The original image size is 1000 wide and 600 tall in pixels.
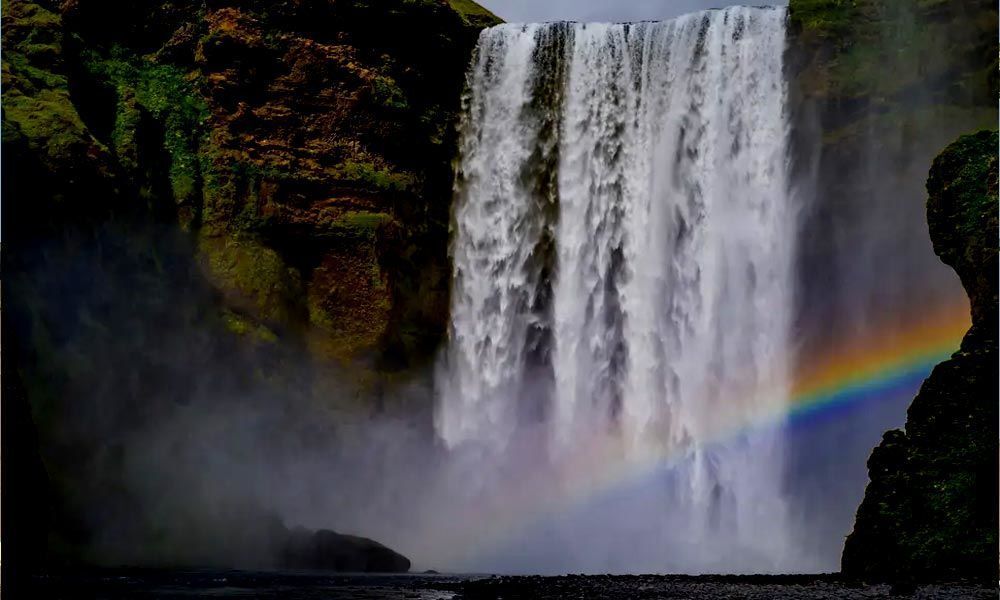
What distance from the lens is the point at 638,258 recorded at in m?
27.3

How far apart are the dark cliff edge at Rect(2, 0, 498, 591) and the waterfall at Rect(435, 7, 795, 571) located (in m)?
1.45

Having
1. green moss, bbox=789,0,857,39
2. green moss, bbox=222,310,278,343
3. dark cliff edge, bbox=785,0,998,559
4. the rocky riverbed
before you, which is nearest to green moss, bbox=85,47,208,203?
green moss, bbox=222,310,278,343

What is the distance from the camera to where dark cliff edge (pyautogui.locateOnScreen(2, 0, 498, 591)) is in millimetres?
22688

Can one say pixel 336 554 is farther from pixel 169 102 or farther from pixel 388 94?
pixel 169 102

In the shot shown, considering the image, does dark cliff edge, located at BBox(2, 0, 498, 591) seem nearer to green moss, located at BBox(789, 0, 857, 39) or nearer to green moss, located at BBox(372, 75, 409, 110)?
green moss, located at BBox(372, 75, 409, 110)

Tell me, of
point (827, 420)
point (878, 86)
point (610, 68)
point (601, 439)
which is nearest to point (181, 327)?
point (601, 439)

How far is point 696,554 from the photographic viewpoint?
77.5ft

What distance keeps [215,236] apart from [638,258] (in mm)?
10864

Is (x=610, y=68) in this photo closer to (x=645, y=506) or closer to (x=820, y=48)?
(x=820, y=48)

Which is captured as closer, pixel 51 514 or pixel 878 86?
pixel 51 514

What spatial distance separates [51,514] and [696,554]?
1357 centimetres

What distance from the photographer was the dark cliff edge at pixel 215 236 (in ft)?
74.4

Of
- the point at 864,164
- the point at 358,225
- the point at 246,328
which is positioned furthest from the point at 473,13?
the point at 864,164

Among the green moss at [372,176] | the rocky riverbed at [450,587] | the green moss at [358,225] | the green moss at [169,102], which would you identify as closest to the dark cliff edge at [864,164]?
the rocky riverbed at [450,587]
